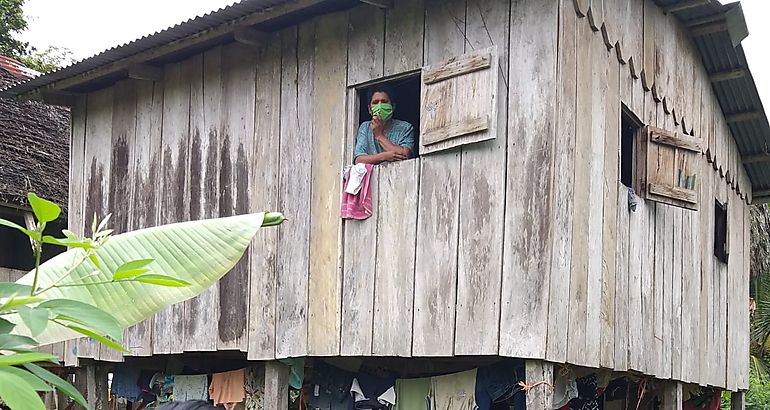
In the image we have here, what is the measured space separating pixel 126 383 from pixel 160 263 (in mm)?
7386

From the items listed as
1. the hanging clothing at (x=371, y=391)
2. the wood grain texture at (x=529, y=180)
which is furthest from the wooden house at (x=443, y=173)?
the hanging clothing at (x=371, y=391)

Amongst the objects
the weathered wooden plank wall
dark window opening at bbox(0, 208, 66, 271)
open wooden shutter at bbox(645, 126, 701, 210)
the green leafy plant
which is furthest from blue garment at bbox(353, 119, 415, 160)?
dark window opening at bbox(0, 208, 66, 271)

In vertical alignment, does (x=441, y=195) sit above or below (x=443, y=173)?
below

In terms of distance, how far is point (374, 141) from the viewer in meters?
6.76

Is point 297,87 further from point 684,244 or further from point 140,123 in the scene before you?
point 684,244

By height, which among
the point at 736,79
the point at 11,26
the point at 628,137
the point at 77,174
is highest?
the point at 11,26

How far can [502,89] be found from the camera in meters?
5.98

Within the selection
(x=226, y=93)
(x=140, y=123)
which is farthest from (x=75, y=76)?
(x=226, y=93)

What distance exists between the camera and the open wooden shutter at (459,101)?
595 centimetres

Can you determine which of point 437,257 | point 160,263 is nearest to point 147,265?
point 160,263

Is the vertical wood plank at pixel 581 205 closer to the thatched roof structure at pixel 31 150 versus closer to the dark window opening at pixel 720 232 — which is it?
the dark window opening at pixel 720 232

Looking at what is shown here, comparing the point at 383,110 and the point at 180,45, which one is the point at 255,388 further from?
the point at 180,45

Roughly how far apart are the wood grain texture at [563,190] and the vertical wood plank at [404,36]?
102cm

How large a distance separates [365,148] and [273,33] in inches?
55.7
